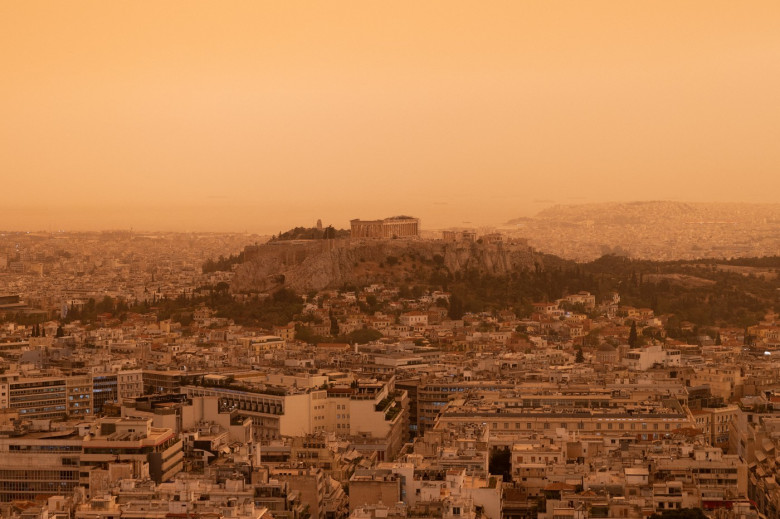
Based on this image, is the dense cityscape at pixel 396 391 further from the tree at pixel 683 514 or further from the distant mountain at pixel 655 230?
the distant mountain at pixel 655 230

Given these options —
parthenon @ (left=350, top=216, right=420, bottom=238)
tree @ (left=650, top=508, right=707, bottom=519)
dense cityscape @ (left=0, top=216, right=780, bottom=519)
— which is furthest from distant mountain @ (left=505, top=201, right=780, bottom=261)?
tree @ (left=650, top=508, right=707, bottom=519)

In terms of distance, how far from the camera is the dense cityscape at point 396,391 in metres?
26.4

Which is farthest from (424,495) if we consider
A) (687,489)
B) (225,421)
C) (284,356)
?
(284,356)

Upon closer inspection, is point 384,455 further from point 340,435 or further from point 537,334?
point 537,334

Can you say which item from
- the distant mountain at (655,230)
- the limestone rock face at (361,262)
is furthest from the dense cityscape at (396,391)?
the distant mountain at (655,230)

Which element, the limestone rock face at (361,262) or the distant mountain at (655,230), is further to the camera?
the distant mountain at (655,230)

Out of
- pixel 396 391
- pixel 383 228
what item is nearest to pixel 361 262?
pixel 383 228

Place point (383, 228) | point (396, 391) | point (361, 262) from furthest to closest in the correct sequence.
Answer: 1. point (383, 228)
2. point (361, 262)
3. point (396, 391)

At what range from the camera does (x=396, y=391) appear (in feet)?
139

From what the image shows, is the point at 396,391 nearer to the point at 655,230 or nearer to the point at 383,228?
the point at 383,228

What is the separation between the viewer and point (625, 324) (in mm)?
69500

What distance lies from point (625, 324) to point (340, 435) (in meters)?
34.7

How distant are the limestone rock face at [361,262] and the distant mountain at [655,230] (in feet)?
69.9

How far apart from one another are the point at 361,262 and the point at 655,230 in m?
40.8
